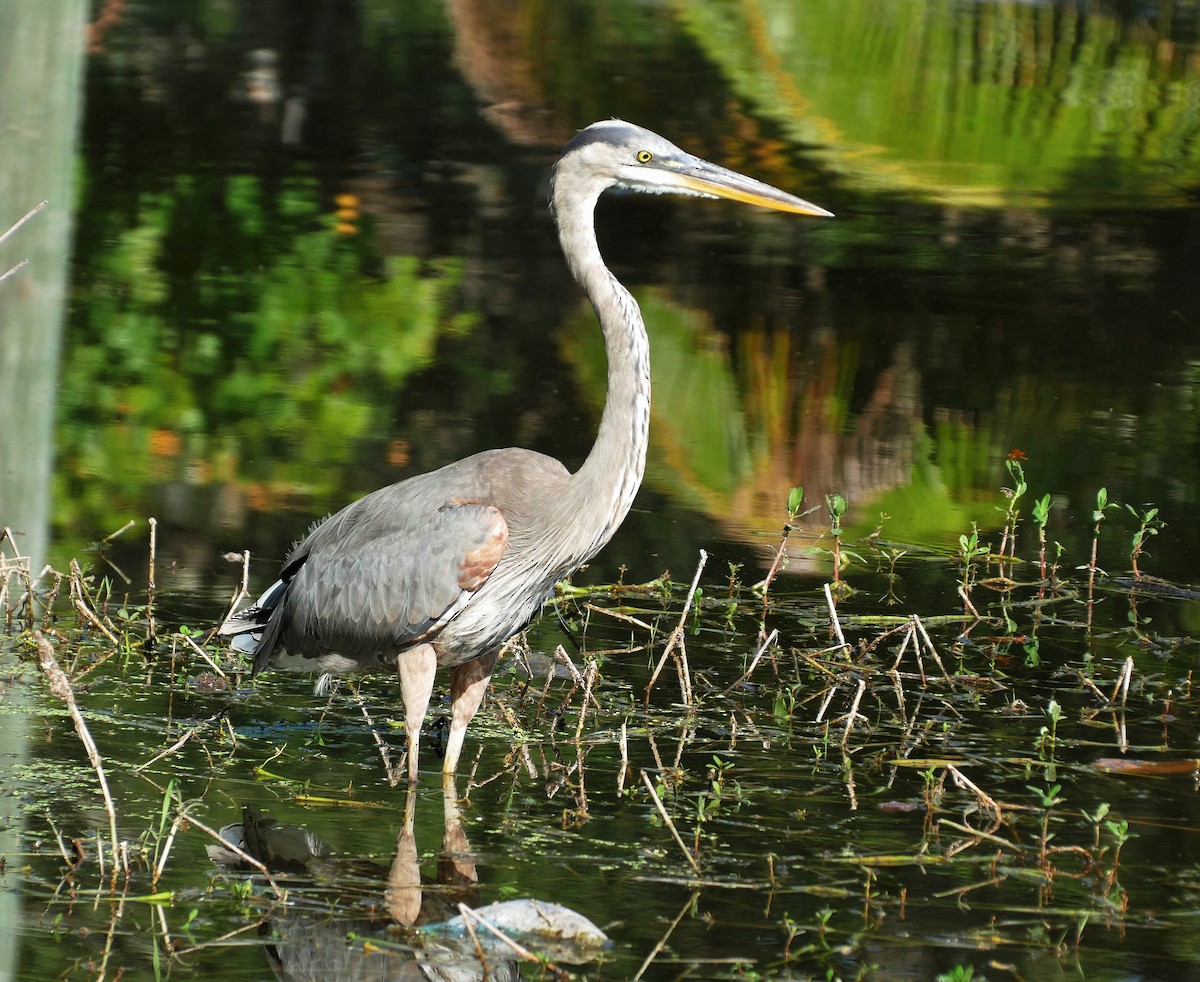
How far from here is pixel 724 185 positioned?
6031 millimetres

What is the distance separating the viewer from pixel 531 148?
715 inches

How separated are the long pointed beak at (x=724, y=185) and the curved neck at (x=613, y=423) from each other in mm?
383

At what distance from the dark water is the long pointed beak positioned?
5.83 ft

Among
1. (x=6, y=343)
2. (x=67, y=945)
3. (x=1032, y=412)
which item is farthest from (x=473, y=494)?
(x=1032, y=412)

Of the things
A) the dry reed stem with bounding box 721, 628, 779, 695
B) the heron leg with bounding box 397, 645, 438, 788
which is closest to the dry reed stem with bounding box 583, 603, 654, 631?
the dry reed stem with bounding box 721, 628, 779, 695

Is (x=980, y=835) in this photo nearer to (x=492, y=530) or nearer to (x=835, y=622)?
(x=835, y=622)

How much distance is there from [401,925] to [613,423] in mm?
1812

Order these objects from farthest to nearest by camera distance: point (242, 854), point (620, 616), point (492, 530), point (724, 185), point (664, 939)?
point (620, 616) → point (724, 185) → point (492, 530) → point (242, 854) → point (664, 939)

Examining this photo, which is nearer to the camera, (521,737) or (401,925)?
(401,925)

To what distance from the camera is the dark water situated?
517 cm

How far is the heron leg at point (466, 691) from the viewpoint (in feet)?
19.6

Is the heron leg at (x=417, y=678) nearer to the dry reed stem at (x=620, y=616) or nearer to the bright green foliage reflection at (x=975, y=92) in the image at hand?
the dry reed stem at (x=620, y=616)

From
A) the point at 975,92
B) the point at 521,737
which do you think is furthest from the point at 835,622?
the point at 975,92

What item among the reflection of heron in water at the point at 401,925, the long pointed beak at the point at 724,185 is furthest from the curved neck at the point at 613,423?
the reflection of heron in water at the point at 401,925
